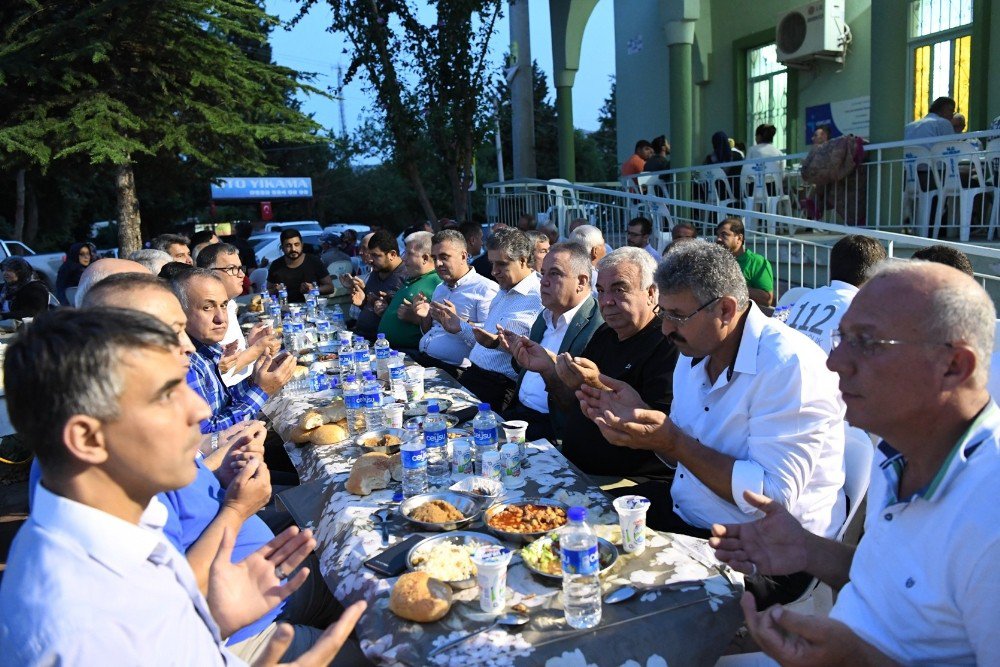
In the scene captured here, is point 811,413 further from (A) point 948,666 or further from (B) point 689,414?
(A) point 948,666

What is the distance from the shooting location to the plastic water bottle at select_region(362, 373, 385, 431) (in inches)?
148

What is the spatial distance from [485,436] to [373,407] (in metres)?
0.88

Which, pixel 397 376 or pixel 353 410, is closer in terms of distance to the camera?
pixel 353 410

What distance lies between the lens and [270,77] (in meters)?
13.4

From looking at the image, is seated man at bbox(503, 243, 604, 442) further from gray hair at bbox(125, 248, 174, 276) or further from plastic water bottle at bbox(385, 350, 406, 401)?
gray hair at bbox(125, 248, 174, 276)

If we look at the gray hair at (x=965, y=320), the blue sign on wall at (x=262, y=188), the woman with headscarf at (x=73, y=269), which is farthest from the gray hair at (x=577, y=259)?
the blue sign on wall at (x=262, y=188)

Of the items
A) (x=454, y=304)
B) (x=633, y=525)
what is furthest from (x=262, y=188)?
(x=633, y=525)

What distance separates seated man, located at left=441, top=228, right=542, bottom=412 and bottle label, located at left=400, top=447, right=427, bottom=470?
97.0 inches

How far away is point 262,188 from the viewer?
34.8m

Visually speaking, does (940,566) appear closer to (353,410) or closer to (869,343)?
(869,343)

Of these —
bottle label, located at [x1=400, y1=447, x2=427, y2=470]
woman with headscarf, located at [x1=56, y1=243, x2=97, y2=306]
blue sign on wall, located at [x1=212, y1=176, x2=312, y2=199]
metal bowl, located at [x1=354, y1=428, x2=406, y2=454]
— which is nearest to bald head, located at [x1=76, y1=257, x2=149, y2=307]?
metal bowl, located at [x1=354, y1=428, x2=406, y2=454]

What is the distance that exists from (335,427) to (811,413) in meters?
2.27

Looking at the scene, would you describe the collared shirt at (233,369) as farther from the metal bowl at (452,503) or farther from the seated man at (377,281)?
the metal bowl at (452,503)

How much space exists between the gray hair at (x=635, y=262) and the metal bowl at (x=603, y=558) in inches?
69.1
